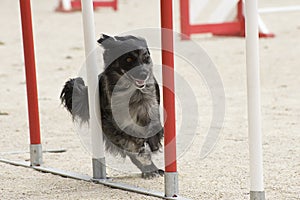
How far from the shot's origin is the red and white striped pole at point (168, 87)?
3713mm

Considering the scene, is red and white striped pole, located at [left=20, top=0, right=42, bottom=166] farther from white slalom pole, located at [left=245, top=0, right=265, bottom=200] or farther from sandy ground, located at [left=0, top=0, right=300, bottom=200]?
white slalom pole, located at [left=245, top=0, right=265, bottom=200]

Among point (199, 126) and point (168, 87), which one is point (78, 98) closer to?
point (168, 87)

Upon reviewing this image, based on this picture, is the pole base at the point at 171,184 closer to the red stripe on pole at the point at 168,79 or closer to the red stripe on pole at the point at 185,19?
the red stripe on pole at the point at 168,79

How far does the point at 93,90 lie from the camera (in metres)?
4.36

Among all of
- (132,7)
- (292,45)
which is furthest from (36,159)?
(132,7)

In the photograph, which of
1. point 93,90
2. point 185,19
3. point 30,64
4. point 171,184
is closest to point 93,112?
point 93,90

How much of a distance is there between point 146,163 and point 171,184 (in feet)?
1.93

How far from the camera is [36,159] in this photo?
4.79 metres

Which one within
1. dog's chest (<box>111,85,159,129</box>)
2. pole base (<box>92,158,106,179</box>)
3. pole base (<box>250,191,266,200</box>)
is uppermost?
dog's chest (<box>111,85,159,129</box>)

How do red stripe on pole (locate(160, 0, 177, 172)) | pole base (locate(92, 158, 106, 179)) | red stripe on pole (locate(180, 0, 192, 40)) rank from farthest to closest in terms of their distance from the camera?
red stripe on pole (locate(180, 0, 192, 40)) → pole base (locate(92, 158, 106, 179)) → red stripe on pole (locate(160, 0, 177, 172))

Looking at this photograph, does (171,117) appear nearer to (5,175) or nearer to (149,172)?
(149,172)

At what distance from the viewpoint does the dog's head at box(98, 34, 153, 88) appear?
4.12 m

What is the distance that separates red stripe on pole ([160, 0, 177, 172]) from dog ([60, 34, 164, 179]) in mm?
370

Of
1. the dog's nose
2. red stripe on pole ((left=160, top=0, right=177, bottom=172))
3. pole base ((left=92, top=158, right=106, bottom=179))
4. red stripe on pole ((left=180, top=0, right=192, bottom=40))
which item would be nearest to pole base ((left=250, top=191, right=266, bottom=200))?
red stripe on pole ((left=160, top=0, right=177, bottom=172))
